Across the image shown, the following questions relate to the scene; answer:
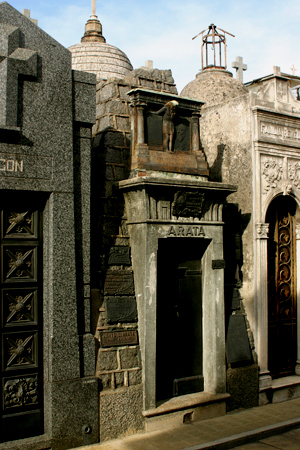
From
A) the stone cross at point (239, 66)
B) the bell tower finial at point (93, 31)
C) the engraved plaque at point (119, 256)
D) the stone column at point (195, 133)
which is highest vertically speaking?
the bell tower finial at point (93, 31)

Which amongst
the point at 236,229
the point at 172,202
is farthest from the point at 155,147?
the point at 236,229

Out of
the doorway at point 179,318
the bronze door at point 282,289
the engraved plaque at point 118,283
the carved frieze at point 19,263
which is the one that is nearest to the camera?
the carved frieze at point 19,263

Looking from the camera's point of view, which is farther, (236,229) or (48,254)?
(236,229)

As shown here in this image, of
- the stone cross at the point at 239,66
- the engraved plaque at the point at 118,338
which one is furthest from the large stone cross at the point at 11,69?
the stone cross at the point at 239,66

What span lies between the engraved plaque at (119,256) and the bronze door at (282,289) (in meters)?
2.77

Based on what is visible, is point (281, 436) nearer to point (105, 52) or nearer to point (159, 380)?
point (159, 380)

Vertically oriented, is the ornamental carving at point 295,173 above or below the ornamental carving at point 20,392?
above

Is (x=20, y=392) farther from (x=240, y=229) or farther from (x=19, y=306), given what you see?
(x=240, y=229)

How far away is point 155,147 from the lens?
698 cm

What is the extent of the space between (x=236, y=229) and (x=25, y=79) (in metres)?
3.96

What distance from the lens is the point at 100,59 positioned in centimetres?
1179

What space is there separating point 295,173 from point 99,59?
5.79 meters

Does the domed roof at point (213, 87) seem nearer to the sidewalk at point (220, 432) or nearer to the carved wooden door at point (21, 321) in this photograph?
the carved wooden door at point (21, 321)

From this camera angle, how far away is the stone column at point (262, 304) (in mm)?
7750
